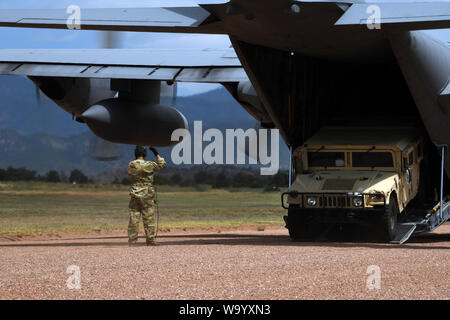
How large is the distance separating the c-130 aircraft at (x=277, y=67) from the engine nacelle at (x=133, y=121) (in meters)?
0.03

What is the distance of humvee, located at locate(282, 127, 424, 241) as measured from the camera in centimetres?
1380

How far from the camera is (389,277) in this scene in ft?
28.2

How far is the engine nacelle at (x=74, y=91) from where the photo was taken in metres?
17.9

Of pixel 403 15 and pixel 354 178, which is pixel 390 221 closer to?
pixel 354 178

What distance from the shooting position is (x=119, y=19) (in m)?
12.9

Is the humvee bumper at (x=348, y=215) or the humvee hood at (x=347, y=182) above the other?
the humvee hood at (x=347, y=182)

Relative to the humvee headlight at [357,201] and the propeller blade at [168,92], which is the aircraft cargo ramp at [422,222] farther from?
the propeller blade at [168,92]

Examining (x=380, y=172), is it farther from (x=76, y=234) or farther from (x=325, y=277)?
(x=76, y=234)

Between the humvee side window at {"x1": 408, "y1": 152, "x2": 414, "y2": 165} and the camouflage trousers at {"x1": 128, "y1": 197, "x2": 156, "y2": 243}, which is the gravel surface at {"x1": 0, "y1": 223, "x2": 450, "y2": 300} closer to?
the camouflage trousers at {"x1": 128, "y1": 197, "x2": 156, "y2": 243}

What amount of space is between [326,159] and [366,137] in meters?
0.99

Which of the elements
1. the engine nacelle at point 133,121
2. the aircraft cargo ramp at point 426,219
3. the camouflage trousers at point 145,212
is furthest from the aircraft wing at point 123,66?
the aircraft cargo ramp at point 426,219

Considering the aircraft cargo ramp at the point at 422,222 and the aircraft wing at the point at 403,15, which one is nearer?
the aircraft wing at the point at 403,15
